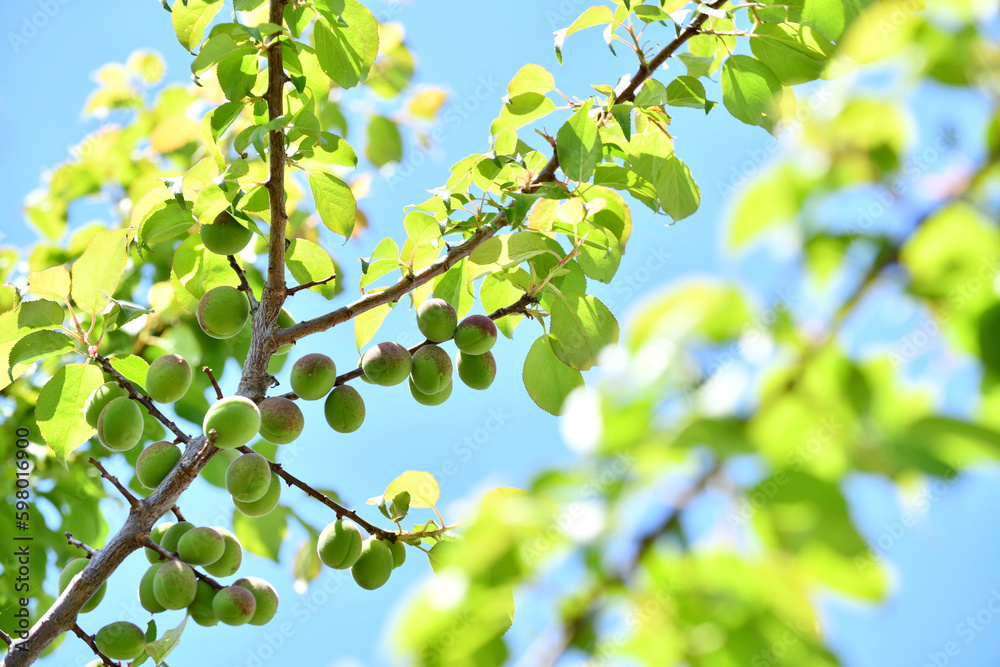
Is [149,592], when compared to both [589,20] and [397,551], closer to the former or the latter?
[397,551]

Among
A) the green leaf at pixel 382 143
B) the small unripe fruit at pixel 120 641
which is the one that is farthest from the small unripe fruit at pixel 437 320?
the green leaf at pixel 382 143

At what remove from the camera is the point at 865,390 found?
0.44 meters

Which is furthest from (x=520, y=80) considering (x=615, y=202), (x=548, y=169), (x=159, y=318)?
(x=159, y=318)

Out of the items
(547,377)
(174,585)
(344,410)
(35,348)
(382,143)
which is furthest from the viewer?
(382,143)

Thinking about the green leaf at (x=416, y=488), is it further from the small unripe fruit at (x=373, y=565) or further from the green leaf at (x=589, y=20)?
the green leaf at (x=589, y=20)

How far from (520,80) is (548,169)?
238 millimetres

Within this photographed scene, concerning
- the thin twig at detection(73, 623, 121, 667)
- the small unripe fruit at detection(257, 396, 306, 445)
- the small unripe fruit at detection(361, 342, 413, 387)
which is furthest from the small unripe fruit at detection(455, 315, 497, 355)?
the thin twig at detection(73, 623, 121, 667)

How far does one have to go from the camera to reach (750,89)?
171 centimetres

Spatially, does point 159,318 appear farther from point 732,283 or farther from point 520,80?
point 732,283

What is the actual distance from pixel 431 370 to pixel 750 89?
0.96 meters

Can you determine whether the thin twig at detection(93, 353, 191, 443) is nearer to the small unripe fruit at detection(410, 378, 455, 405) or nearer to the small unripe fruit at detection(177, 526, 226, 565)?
the small unripe fruit at detection(177, 526, 226, 565)

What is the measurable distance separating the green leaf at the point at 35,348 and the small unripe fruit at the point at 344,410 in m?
0.56

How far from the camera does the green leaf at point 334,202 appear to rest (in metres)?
1.72

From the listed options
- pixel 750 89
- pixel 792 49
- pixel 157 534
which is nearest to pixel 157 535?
pixel 157 534
